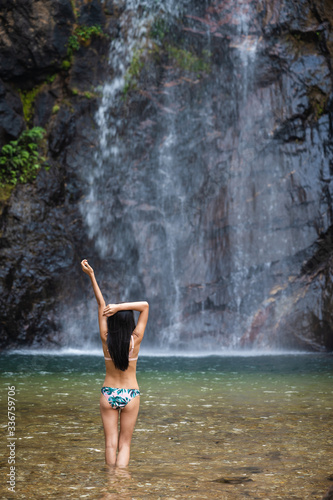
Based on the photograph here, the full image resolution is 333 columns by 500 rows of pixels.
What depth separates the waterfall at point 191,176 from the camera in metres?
17.1

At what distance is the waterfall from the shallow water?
6.71 m

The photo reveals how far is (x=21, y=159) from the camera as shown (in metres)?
17.8

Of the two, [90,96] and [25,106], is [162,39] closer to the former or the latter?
[90,96]

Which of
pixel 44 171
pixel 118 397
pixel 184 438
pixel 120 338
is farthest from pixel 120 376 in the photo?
pixel 44 171

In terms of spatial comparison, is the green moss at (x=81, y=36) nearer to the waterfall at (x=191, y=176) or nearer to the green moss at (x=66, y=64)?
the green moss at (x=66, y=64)

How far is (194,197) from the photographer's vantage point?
18.2 m

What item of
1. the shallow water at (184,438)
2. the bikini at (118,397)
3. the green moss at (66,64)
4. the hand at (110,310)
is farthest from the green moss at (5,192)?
the bikini at (118,397)

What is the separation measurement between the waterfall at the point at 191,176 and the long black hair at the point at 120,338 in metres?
12.5

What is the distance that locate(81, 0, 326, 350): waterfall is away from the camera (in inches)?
672

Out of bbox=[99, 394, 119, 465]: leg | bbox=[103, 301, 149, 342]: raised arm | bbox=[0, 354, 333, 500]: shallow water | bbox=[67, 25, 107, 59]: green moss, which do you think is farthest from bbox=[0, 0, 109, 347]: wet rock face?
bbox=[103, 301, 149, 342]: raised arm

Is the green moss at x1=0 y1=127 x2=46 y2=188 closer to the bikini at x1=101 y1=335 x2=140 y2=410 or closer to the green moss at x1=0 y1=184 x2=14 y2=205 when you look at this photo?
the green moss at x1=0 y1=184 x2=14 y2=205

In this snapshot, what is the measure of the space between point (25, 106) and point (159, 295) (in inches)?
315

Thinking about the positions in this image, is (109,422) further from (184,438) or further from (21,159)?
(21,159)

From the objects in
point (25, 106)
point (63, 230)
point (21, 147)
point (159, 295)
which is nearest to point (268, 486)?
point (159, 295)
